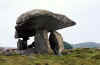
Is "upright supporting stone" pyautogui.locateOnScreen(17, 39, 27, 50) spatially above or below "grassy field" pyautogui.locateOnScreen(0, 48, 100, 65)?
above

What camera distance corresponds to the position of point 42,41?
30766mm

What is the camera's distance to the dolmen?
1063 inches

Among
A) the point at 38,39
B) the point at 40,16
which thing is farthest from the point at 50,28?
the point at 40,16

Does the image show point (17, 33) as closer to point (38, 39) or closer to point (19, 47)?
point (19, 47)

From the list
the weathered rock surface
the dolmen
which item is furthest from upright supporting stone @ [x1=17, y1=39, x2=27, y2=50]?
the weathered rock surface

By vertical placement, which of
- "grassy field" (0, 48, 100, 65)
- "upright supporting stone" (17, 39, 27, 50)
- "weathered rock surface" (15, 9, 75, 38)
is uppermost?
"weathered rock surface" (15, 9, 75, 38)

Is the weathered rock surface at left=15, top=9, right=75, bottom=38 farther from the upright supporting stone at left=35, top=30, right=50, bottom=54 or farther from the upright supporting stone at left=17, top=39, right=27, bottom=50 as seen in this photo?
the upright supporting stone at left=17, top=39, right=27, bottom=50

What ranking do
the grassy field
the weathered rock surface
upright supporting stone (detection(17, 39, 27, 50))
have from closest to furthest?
the grassy field, the weathered rock surface, upright supporting stone (detection(17, 39, 27, 50))

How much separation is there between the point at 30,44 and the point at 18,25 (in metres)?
6.56

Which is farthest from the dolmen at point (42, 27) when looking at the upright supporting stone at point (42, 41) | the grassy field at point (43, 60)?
the grassy field at point (43, 60)

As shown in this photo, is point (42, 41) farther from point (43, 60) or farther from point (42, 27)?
point (43, 60)

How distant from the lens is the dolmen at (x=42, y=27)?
27000 mm

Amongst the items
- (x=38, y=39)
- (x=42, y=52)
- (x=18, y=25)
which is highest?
(x=18, y=25)

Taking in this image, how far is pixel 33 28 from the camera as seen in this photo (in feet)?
102
